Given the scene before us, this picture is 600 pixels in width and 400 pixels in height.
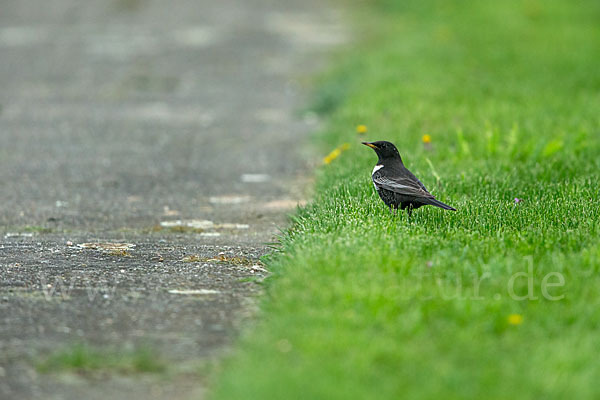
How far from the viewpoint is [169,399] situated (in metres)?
3.58

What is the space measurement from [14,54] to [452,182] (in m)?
9.31

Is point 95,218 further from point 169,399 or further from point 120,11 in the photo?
point 120,11

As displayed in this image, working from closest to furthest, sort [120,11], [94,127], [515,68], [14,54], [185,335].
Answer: [185,335]
[94,127]
[515,68]
[14,54]
[120,11]

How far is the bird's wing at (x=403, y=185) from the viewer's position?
554 centimetres

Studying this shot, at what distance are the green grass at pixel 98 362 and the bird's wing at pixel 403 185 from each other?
6.97ft

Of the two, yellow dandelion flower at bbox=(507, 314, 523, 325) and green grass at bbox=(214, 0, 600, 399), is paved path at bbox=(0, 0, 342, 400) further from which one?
yellow dandelion flower at bbox=(507, 314, 523, 325)

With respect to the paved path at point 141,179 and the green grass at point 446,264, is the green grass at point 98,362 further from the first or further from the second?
the green grass at point 446,264

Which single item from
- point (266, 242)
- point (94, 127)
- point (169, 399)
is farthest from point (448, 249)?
point (94, 127)

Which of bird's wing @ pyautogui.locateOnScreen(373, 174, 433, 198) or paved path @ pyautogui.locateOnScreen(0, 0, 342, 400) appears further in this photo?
bird's wing @ pyautogui.locateOnScreen(373, 174, 433, 198)

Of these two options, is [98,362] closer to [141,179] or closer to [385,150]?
[385,150]

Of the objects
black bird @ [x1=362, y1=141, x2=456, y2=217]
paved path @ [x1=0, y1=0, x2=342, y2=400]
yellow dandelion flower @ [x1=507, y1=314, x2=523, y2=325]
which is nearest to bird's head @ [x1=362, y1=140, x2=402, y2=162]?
black bird @ [x1=362, y1=141, x2=456, y2=217]

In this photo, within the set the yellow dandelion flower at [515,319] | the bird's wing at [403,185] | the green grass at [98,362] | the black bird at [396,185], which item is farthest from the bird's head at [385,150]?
the green grass at [98,362]

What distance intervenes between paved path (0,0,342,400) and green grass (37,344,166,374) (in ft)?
0.17

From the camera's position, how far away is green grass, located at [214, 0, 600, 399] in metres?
3.57
